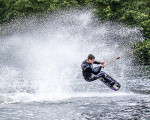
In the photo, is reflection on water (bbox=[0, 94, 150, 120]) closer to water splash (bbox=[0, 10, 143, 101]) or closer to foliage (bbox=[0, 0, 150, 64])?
water splash (bbox=[0, 10, 143, 101])

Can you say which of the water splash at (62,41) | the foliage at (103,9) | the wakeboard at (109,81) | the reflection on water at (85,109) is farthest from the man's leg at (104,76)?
the foliage at (103,9)

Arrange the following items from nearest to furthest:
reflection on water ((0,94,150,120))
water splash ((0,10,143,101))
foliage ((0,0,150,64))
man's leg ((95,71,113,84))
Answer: reflection on water ((0,94,150,120))
man's leg ((95,71,113,84))
water splash ((0,10,143,101))
foliage ((0,0,150,64))

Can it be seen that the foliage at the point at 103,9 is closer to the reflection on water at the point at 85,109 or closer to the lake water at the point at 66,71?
the lake water at the point at 66,71

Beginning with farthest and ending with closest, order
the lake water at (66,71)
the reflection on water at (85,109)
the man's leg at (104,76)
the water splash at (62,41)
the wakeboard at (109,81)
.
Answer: the water splash at (62,41)
the wakeboard at (109,81)
the man's leg at (104,76)
the lake water at (66,71)
the reflection on water at (85,109)

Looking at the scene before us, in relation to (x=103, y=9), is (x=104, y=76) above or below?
below

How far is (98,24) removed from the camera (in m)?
64.2

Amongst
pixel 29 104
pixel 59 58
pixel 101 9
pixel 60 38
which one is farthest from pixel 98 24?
pixel 29 104

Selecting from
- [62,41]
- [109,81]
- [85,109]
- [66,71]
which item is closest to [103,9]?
→ [62,41]

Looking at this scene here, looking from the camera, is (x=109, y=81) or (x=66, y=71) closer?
(x=109, y=81)

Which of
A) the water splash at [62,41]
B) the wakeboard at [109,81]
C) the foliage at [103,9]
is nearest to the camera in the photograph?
the wakeboard at [109,81]

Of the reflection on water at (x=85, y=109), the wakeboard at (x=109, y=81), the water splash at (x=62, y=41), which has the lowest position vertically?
the reflection on water at (x=85, y=109)

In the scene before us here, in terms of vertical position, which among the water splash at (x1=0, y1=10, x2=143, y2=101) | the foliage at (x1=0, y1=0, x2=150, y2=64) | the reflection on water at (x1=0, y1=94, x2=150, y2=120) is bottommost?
the reflection on water at (x1=0, y1=94, x2=150, y2=120)

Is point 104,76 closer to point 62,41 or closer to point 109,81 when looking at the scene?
point 109,81

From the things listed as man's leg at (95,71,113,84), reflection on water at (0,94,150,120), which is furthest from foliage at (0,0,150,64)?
reflection on water at (0,94,150,120)
